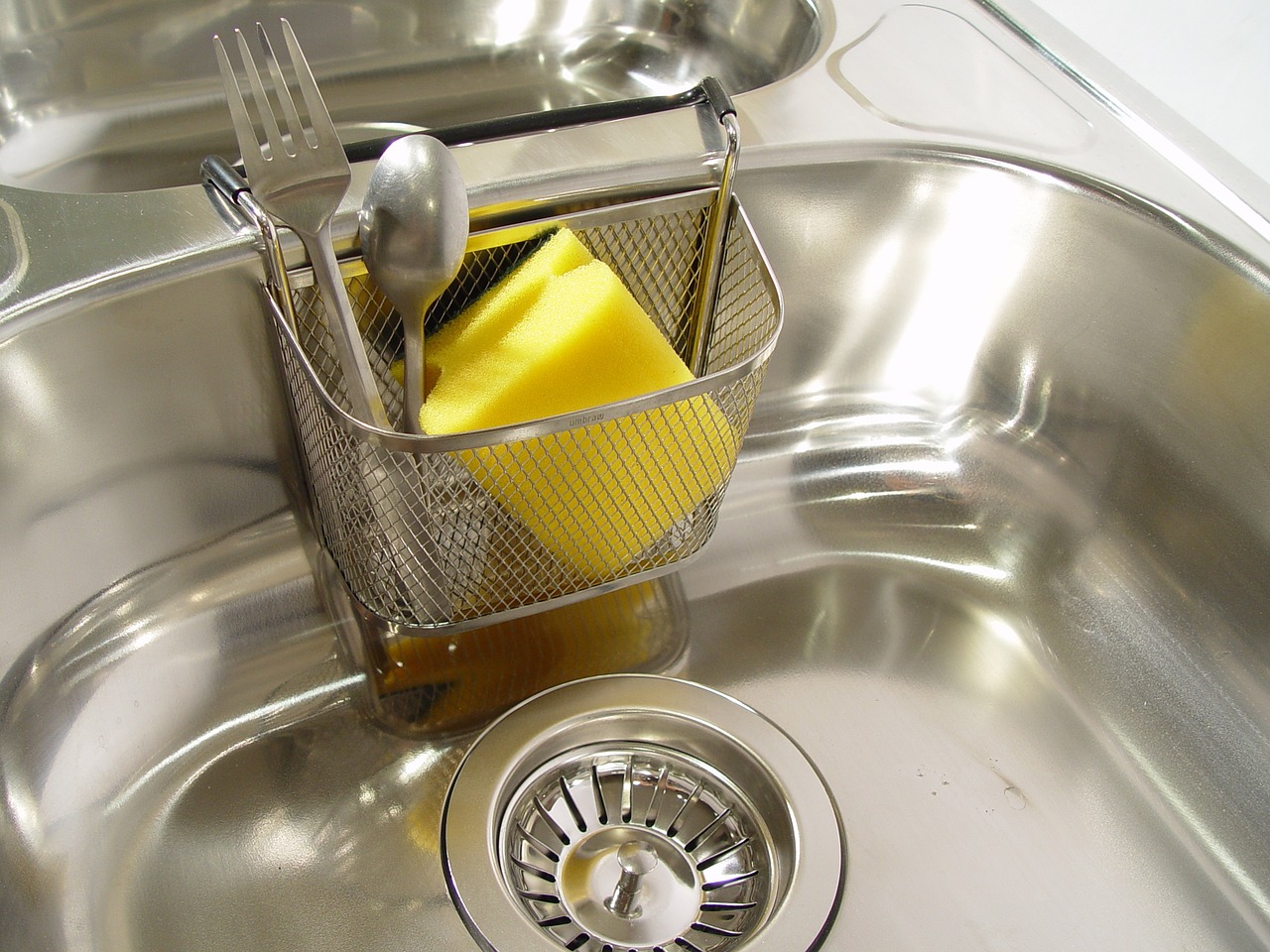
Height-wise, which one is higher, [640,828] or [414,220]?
[414,220]

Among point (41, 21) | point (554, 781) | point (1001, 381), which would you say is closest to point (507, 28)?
point (41, 21)

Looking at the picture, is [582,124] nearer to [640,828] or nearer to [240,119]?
[240,119]

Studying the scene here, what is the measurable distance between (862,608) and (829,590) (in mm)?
19

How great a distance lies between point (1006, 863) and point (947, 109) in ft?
1.21

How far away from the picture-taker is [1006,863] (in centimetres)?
46

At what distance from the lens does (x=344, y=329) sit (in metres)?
0.40

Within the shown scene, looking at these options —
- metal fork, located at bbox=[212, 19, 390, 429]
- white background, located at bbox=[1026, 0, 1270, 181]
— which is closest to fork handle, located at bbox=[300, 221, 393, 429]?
metal fork, located at bbox=[212, 19, 390, 429]

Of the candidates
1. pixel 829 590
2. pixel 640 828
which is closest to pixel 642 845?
pixel 640 828

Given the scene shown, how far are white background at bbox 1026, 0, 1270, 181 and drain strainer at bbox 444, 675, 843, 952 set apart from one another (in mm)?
398

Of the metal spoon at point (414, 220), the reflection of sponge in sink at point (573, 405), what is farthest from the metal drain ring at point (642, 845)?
the metal spoon at point (414, 220)

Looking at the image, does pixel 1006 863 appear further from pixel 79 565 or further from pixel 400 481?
pixel 79 565

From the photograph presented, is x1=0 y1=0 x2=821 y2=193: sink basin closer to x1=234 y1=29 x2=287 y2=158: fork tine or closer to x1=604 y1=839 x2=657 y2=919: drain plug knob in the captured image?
x1=234 y1=29 x2=287 y2=158: fork tine

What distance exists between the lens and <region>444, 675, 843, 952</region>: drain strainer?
0.42 meters

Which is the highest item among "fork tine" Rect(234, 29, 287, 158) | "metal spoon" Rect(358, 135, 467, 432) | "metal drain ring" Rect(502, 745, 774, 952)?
"fork tine" Rect(234, 29, 287, 158)
